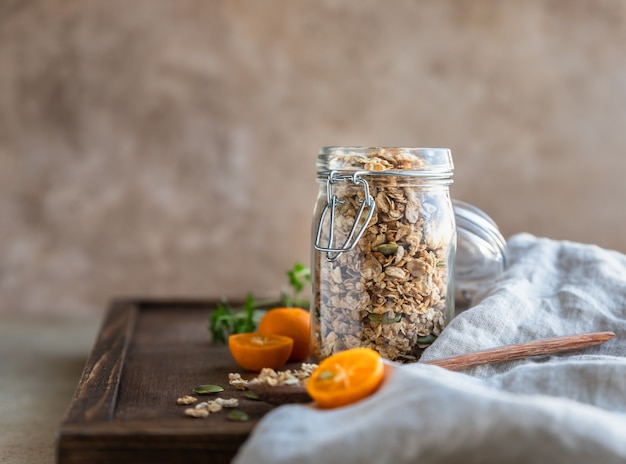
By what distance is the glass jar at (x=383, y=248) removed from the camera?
2.88 ft

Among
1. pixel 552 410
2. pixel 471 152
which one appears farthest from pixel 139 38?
pixel 552 410

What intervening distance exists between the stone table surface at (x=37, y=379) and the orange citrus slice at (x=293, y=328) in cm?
35

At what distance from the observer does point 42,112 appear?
2.30 meters

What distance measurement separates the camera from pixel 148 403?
31.4 inches

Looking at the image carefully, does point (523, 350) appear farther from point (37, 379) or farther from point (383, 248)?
point (37, 379)

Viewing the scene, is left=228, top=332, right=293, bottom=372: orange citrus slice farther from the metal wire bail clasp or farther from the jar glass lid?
the jar glass lid

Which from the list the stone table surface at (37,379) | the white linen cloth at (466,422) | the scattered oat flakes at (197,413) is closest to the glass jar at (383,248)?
the white linen cloth at (466,422)

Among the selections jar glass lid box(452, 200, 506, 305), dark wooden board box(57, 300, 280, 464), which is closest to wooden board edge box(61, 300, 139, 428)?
dark wooden board box(57, 300, 280, 464)

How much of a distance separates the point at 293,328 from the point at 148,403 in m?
0.30

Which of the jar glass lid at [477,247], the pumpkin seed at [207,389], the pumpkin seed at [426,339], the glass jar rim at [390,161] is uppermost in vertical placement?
the glass jar rim at [390,161]

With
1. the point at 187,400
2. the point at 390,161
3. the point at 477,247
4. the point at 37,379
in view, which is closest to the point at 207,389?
the point at 187,400

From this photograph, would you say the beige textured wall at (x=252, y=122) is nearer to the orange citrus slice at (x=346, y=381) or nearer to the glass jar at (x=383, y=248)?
the glass jar at (x=383, y=248)

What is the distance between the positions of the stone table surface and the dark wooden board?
0.15 metres

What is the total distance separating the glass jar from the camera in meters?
0.88
